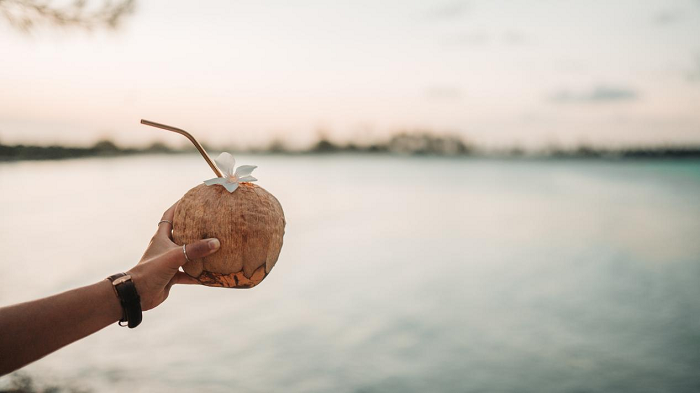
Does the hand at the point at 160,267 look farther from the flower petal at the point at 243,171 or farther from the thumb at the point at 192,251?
the flower petal at the point at 243,171

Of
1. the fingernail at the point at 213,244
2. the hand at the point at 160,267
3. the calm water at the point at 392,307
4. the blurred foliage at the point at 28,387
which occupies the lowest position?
the calm water at the point at 392,307

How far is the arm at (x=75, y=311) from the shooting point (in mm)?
1529

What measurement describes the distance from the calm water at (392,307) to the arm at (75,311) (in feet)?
15.2

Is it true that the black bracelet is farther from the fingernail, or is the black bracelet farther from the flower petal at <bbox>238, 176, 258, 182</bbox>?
the flower petal at <bbox>238, 176, 258, 182</bbox>

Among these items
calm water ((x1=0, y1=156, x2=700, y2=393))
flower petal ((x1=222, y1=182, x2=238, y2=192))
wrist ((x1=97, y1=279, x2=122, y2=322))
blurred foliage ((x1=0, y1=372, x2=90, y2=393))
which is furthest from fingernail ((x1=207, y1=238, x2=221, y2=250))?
calm water ((x1=0, y1=156, x2=700, y2=393))

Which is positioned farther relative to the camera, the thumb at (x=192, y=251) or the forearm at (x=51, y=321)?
the thumb at (x=192, y=251)

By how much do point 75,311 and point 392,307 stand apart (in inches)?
322

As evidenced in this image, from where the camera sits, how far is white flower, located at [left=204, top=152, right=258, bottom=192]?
180 centimetres

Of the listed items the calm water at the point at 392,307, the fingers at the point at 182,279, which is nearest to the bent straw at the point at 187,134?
the fingers at the point at 182,279

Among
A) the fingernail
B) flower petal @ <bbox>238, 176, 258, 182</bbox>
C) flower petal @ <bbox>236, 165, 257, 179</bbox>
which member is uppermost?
flower petal @ <bbox>236, 165, 257, 179</bbox>

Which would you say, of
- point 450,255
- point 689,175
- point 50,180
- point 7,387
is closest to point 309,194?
point 50,180

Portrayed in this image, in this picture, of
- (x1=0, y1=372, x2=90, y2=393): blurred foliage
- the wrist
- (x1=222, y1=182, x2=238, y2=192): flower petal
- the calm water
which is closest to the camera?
the wrist

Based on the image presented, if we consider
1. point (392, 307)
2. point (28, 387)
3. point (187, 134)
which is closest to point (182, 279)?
point (187, 134)

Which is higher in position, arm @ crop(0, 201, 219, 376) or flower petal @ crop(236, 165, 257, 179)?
flower petal @ crop(236, 165, 257, 179)
